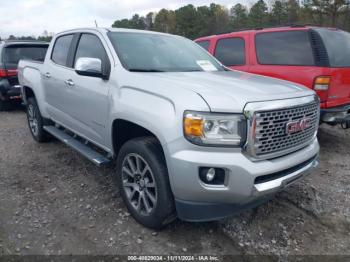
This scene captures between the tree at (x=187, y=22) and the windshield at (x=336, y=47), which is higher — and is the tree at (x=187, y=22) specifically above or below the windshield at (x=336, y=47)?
above

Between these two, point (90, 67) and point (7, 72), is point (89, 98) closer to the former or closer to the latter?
point (90, 67)

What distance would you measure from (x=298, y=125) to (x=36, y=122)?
4439mm

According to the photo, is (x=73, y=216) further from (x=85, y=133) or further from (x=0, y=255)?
(x=85, y=133)

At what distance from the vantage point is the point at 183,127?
2.42 metres

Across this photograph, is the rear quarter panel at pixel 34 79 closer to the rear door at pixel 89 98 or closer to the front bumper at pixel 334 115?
the rear door at pixel 89 98

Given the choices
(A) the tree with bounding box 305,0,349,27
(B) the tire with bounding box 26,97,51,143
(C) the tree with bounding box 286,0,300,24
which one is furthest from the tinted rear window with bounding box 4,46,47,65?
(C) the tree with bounding box 286,0,300,24

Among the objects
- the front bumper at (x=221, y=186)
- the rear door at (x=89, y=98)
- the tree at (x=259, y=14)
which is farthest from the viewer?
the tree at (x=259, y=14)

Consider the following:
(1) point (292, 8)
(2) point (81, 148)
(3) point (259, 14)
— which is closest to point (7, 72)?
(2) point (81, 148)

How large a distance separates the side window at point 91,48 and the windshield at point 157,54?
0.18 m

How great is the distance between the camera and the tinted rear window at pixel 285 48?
4828 mm

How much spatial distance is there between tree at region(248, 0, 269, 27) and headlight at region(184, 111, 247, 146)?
39.7 metres

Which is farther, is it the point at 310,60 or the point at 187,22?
the point at 187,22

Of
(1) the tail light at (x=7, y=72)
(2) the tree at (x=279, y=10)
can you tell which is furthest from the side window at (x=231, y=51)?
(2) the tree at (x=279, y=10)

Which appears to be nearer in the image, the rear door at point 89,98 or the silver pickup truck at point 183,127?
the silver pickup truck at point 183,127
